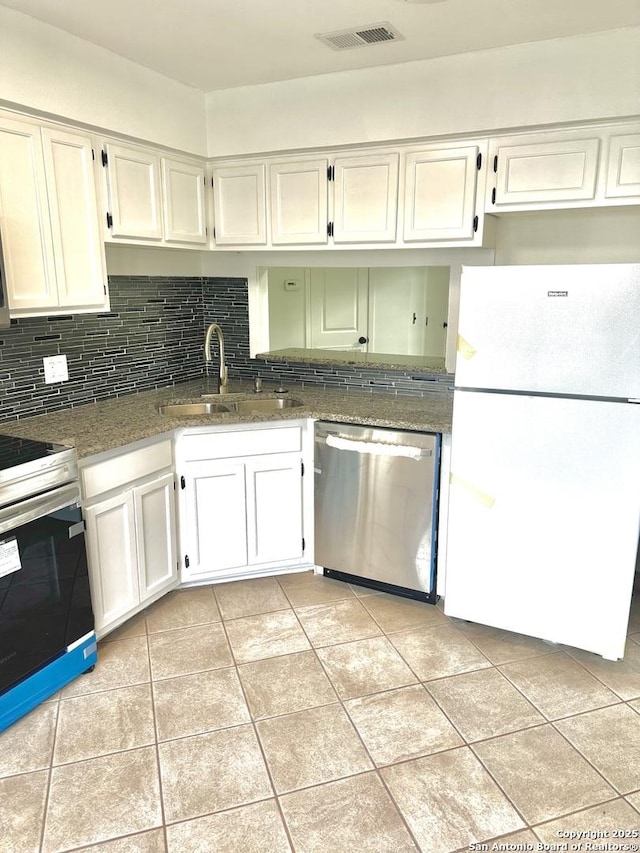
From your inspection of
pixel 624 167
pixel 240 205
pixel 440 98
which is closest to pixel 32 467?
pixel 240 205

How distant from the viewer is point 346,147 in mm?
2895

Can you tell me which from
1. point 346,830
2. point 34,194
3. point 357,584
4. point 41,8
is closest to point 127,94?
point 41,8

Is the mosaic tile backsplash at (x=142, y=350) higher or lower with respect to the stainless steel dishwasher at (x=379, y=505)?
higher

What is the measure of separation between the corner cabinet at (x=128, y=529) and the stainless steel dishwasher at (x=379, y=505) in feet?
2.41

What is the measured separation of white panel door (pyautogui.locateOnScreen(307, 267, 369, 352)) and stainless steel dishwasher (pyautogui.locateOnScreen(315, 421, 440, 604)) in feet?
7.05

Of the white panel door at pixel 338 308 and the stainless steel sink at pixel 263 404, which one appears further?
the white panel door at pixel 338 308

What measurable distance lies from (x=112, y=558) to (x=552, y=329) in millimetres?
1939

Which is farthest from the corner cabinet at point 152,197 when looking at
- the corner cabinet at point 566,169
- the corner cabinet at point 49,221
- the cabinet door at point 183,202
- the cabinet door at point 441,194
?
the corner cabinet at point 566,169

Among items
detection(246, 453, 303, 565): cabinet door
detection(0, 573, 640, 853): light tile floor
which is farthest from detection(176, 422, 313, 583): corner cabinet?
detection(0, 573, 640, 853): light tile floor

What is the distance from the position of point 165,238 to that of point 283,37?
1.03 meters

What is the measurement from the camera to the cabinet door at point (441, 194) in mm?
2697

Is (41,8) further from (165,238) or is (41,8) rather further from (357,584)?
(357,584)

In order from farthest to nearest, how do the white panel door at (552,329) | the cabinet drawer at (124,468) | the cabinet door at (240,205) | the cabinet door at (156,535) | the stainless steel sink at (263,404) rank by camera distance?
the stainless steel sink at (263,404), the cabinet door at (240,205), the cabinet door at (156,535), the cabinet drawer at (124,468), the white panel door at (552,329)

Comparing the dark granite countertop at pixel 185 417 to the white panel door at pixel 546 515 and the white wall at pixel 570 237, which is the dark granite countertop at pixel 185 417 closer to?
the white panel door at pixel 546 515
